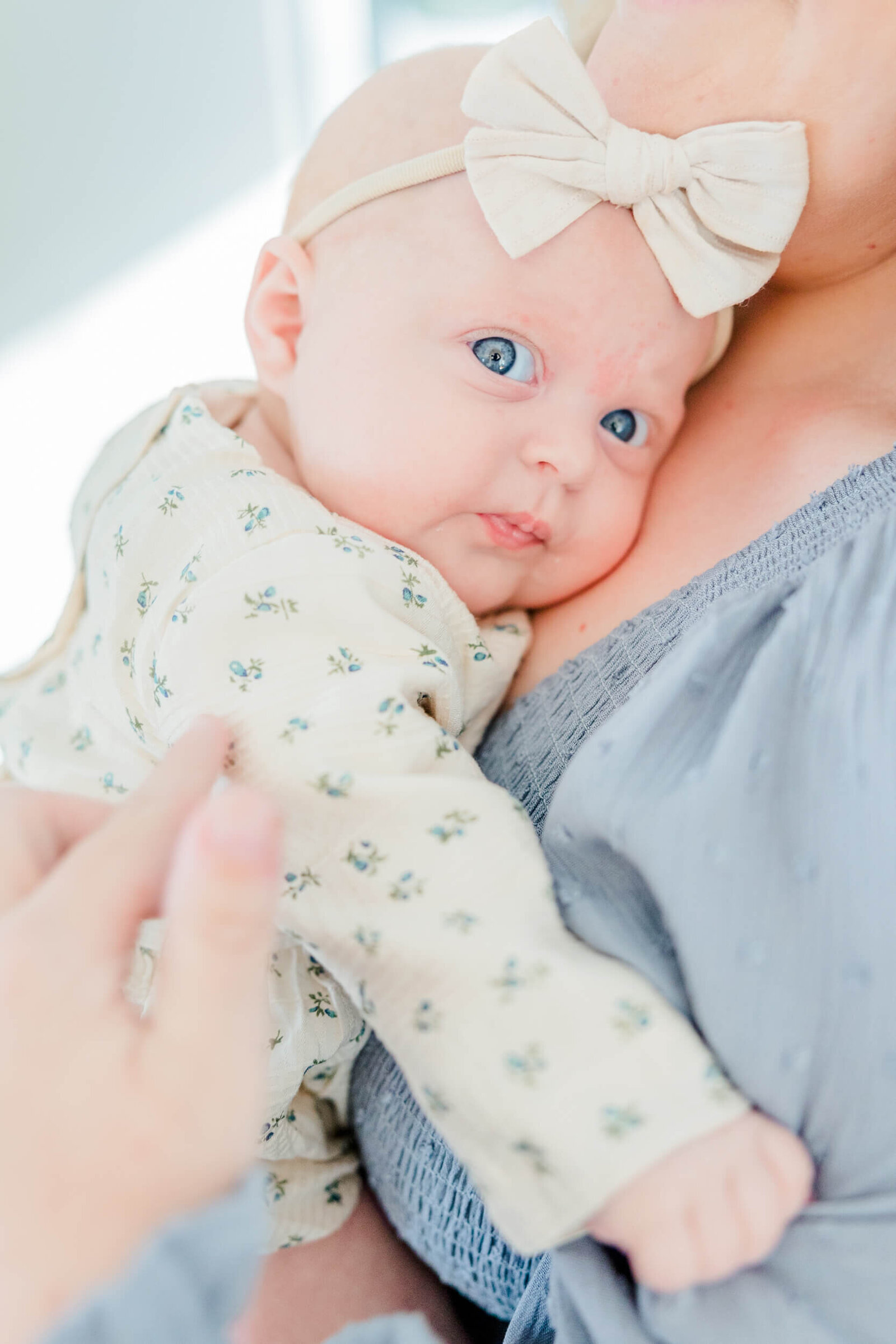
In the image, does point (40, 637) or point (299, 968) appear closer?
point (299, 968)

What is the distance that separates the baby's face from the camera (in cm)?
83

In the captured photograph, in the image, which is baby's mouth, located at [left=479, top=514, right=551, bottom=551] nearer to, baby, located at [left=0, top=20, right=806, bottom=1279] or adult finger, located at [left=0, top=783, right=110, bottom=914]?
baby, located at [left=0, top=20, right=806, bottom=1279]

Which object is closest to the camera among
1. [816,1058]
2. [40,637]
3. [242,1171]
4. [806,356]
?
[242,1171]

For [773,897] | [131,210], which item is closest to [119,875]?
[773,897]

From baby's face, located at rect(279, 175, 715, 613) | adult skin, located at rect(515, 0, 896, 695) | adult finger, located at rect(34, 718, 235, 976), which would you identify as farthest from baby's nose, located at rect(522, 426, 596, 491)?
adult finger, located at rect(34, 718, 235, 976)

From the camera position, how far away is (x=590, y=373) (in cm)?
86

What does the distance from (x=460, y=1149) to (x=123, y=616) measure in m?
0.49

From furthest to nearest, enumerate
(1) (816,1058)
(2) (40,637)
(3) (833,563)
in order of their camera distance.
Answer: (2) (40,637), (3) (833,563), (1) (816,1058)

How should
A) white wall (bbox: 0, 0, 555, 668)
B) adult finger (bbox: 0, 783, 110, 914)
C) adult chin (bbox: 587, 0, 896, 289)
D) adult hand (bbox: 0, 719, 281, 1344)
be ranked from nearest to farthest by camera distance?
1. adult hand (bbox: 0, 719, 281, 1344)
2. adult finger (bbox: 0, 783, 110, 914)
3. adult chin (bbox: 587, 0, 896, 289)
4. white wall (bbox: 0, 0, 555, 668)

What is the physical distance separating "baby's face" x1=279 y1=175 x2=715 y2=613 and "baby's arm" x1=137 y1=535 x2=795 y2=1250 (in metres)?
0.13

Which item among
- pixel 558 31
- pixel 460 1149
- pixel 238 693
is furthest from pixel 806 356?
pixel 460 1149

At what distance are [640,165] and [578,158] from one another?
5 centimetres

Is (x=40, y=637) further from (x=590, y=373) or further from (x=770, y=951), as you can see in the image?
(x=770, y=951)

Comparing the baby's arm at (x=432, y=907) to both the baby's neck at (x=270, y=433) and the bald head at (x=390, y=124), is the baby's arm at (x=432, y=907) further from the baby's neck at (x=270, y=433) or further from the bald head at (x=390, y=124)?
the bald head at (x=390, y=124)
